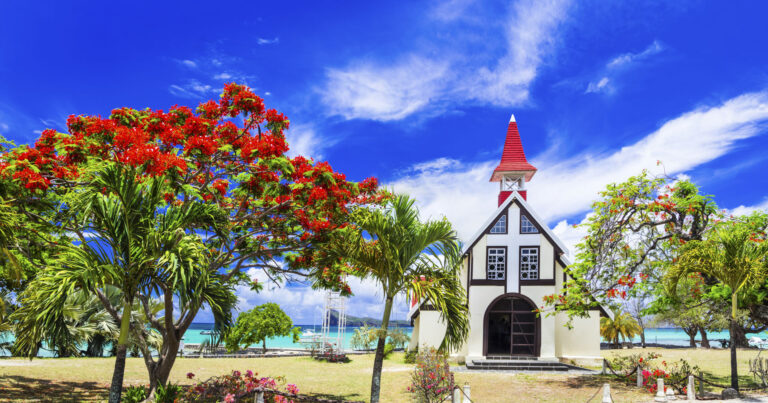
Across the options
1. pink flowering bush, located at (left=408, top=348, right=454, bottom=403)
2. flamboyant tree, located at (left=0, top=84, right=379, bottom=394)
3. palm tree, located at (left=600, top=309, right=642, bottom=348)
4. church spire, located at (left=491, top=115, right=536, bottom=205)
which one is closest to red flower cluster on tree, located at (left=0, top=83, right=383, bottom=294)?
flamboyant tree, located at (left=0, top=84, right=379, bottom=394)

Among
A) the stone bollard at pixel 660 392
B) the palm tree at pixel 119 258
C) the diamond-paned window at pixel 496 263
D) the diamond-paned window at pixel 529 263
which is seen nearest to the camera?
the palm tree at pixel 119 258

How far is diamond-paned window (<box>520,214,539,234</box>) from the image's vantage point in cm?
2658

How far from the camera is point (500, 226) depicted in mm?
26797

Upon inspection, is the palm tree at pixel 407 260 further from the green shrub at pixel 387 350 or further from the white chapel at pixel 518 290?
the green shrub at pixel 387 350

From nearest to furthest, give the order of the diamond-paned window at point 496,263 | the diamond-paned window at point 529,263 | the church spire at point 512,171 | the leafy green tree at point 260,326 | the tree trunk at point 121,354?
the tree trunk at point 121,354
the diamond-paned window at point 529,263
the diamond-paned window at point 496,263
the church spire at point 512,171
the leafy green tree at point 260,326

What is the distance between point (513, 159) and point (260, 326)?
18.8 metres

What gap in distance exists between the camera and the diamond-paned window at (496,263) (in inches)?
1040

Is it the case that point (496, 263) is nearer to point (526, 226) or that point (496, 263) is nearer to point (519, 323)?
point (526, 226)

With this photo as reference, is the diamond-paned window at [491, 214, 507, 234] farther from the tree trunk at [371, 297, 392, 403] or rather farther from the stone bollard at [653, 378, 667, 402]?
the tree trunk at [371, 297, 392, 403]

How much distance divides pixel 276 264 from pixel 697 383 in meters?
14.7

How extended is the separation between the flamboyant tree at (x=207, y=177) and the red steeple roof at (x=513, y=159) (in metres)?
18.0

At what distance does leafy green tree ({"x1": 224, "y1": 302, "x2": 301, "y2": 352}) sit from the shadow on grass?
1524cm

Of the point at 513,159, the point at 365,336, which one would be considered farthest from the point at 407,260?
the point at 513,159

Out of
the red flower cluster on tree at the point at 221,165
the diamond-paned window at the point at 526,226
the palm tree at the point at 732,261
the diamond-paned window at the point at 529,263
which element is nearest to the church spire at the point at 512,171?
the diamond-paned window at the point at 526,226
